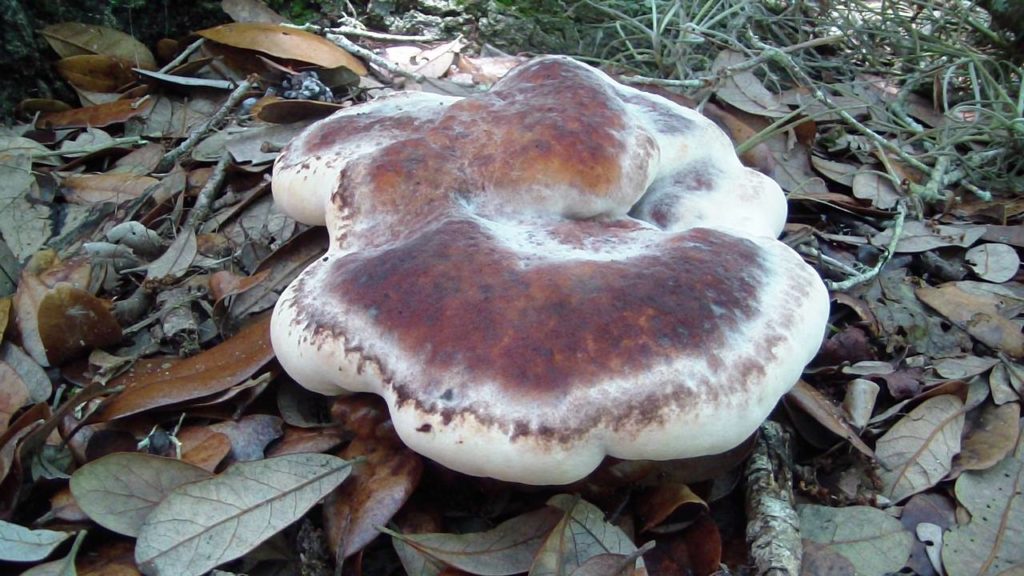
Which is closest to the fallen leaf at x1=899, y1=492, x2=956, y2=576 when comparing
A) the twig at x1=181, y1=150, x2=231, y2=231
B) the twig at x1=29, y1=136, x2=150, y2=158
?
the twig at x1=181, y1=150, x2=231, y2=231

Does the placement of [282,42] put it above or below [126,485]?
above

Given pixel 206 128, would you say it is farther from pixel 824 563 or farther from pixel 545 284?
pixel 824 563

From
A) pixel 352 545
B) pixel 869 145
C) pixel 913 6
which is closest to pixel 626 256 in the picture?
pixel 352 545

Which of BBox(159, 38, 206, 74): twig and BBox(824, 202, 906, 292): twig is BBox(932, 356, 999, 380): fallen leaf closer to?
BBox(824, 202, 906, 292): twig

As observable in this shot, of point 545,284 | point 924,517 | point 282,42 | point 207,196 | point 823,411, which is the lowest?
point 924,517

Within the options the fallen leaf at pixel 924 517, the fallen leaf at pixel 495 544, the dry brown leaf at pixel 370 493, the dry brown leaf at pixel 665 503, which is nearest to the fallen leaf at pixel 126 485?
the dry brown leaf at pixel 370 493

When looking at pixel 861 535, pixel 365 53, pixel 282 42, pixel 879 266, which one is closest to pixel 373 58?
pixel 365 53
